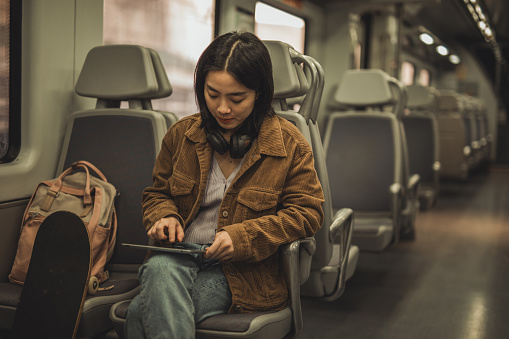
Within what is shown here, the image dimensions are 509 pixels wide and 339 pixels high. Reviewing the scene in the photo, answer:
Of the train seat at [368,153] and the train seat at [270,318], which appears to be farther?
the train seat at [368,153]

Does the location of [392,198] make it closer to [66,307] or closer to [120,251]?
[120,251]

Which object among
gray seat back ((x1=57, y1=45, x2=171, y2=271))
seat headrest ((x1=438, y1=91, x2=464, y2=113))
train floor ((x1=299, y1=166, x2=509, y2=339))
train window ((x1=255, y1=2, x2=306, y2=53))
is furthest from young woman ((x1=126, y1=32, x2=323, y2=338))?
seat headrest ((x1=438, y1=91, x2=464, y2=113))

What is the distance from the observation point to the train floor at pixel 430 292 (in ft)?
10.2

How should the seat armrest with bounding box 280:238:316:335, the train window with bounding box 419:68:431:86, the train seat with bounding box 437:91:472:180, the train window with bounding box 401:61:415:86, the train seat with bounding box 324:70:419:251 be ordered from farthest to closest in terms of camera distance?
the train window with bounding box 419:68:431:86 < the train window with bounding box 401:61:415:86 < the train seat with bounding box 437:91:472:180 < the train seat with bounding box 324:70:419:251 < the seat armrest with bounding box 280:238:316:335

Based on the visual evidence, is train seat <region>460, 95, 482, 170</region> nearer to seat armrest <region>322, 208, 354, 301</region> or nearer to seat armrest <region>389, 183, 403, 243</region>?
seat armrest <region>389, 183, 403, 243</region>

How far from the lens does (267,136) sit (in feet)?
6.23

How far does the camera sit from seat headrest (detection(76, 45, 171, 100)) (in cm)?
256

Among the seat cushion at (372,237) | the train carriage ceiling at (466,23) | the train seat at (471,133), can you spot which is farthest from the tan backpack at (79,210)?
the train seat at (471,133)

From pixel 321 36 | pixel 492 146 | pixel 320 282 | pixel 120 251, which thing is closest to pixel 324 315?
pixel 320 282

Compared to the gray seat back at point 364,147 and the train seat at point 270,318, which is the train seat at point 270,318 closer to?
the train seat at point 270,318

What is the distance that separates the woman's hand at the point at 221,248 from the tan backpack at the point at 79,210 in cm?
75

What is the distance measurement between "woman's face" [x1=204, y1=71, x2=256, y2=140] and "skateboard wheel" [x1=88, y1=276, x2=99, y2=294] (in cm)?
75

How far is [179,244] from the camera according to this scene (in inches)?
73.8

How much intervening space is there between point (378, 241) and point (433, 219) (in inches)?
133
